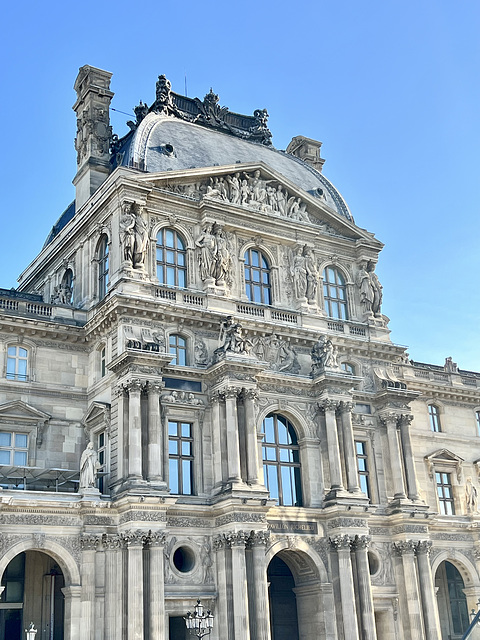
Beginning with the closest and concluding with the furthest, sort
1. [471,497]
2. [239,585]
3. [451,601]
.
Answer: [239,585]
[451,601]
[471,497]

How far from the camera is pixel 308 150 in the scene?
5341cm

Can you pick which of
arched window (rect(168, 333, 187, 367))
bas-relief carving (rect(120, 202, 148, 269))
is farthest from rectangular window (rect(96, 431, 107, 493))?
bas-relief carving (rect(120, 202, 148, 269))

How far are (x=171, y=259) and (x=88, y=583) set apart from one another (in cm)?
1534

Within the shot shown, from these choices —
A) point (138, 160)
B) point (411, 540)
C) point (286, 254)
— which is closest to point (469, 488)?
point (411, 540)

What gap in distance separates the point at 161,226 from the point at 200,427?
984 centimetres

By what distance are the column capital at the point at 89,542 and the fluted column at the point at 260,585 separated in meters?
6.33

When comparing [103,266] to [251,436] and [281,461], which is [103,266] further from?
[281,461]

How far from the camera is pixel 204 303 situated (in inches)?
1543

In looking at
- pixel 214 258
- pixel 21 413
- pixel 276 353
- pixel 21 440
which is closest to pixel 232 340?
pixel 276 353

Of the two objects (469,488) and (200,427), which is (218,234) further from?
(469,488)

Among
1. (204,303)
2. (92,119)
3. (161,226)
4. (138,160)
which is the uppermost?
(92,119)

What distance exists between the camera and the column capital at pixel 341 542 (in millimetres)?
37375

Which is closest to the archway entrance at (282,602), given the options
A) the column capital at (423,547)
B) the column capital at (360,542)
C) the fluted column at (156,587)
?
the column capital at (360,542)

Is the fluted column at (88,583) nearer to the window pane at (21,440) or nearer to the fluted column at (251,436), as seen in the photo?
the window pane at (21,440)
